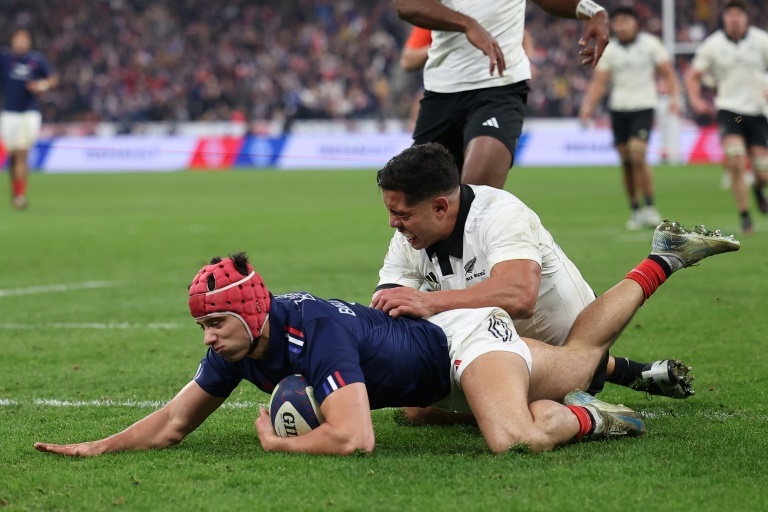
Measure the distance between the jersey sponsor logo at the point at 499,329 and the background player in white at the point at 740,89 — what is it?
9044 mm

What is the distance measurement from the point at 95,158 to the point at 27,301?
2387 centimetres

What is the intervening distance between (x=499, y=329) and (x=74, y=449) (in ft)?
5.61

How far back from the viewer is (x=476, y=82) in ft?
23.3

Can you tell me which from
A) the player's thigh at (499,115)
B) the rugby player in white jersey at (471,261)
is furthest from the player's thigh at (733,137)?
the rugby player in white jersey at (471,261)

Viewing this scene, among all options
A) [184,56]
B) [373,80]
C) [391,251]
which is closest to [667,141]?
[373,80]

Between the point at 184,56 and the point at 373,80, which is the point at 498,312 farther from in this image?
the point at 184,56

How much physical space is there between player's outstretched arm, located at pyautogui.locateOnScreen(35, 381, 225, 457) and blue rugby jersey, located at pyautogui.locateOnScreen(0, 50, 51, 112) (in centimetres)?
1574

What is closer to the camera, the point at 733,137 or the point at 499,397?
the point at 499,397

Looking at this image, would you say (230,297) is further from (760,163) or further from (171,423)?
(760,163)

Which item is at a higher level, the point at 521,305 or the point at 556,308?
the point at 521,305

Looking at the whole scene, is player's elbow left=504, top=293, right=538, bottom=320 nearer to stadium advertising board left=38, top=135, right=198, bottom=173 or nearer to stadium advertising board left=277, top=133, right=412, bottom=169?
stadium advertising board left=277, top=133, right=412, bottom=169

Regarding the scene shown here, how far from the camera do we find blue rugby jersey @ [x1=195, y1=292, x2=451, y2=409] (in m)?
4.44

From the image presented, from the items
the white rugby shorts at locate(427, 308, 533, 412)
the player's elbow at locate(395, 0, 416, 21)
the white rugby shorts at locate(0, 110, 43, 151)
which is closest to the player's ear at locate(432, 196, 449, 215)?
the white rugby shorts at locate(427, 308, 533, 412)

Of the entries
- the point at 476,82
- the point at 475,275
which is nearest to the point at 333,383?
the point at 475,275
